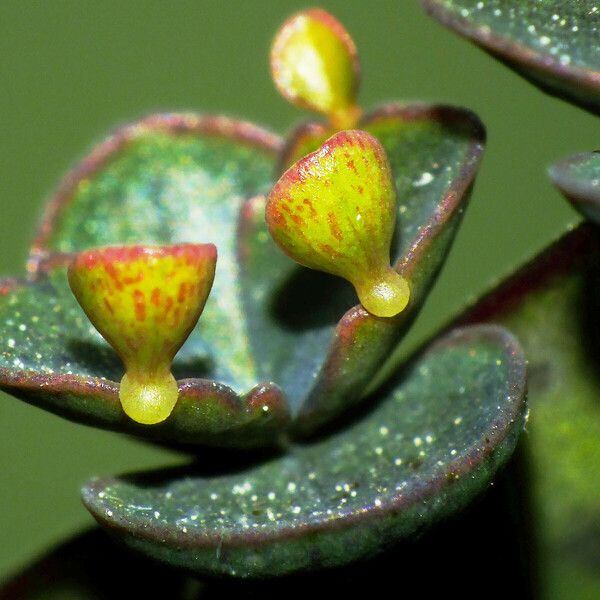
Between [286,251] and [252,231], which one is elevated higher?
[286,251]

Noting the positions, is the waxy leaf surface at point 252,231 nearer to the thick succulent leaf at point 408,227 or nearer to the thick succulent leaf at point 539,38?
the thick succulent leaf at point 408,227

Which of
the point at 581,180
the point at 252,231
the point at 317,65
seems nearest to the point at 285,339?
the point at 252,231

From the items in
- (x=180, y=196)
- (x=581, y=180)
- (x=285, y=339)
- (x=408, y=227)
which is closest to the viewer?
(x=581, y=180)

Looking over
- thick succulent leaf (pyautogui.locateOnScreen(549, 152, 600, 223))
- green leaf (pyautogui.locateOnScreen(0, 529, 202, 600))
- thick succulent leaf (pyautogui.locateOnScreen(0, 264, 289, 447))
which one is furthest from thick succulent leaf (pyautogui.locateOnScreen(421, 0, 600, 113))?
green leaf (pyautogui.locateOnScreen(0, 529, 202, 600))

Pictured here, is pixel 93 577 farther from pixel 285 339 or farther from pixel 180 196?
pixel 180 196

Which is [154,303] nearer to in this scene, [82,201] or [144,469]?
[144,469]

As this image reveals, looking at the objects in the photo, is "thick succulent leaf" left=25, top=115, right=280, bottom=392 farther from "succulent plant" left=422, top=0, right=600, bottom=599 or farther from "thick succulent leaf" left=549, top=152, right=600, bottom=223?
"thick succulent leaf" left=549, top=152, right=600, bottom=223
